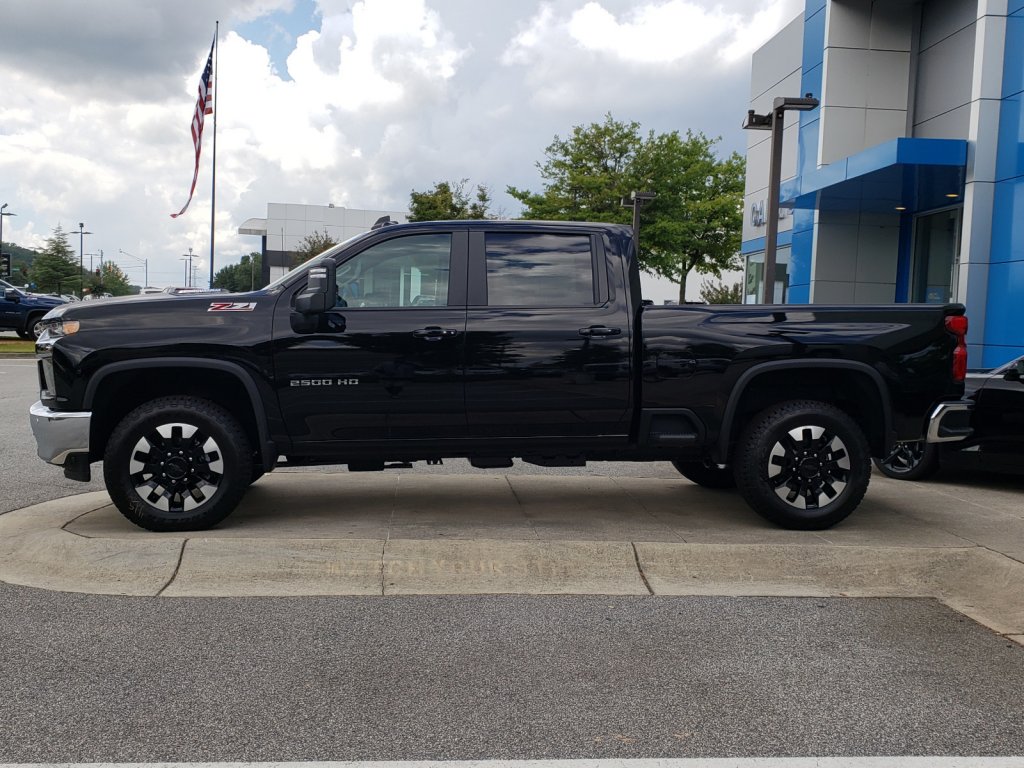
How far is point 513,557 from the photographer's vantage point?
5.46 m

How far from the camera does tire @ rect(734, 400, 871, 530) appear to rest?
20.4 ft

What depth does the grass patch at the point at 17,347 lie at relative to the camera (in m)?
26.2

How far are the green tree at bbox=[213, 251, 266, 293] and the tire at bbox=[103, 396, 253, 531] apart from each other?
316ft

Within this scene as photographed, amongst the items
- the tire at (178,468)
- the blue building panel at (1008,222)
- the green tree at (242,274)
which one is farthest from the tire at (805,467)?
the green tree at (242,274)

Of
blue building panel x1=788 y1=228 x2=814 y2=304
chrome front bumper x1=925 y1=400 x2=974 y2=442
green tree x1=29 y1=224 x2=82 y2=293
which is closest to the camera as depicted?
chrome front bumper x1=925 y1=400 x2=974 y2=442

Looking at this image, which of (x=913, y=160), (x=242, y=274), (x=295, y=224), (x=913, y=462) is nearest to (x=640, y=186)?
(x=913, y=160)

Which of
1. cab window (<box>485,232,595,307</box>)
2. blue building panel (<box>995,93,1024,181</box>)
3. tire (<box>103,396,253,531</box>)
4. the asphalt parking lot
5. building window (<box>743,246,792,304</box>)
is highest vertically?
blue building panel (<box>995,93,1024,181</box>)

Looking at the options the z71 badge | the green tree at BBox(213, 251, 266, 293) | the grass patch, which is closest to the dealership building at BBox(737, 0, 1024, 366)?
the z71 badge

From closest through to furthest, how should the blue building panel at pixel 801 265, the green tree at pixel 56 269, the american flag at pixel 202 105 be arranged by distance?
1. the blue building panel at pixel 801 265
2. the american flag at pixel 202 105
3. the green tree at pixel 56 269

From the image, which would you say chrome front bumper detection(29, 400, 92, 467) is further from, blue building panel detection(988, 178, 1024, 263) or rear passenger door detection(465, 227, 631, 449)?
blue building panel detection(988, 178, 1024, 263)

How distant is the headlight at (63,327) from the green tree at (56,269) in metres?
74.8

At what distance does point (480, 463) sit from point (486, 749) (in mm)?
3195

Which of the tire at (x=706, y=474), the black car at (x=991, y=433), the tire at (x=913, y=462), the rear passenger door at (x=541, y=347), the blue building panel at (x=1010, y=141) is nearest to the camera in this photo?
the rear passenger door at (x=541, y=347)

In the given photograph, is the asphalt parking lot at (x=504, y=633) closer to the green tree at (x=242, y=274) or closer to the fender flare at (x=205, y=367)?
the fender flare at (x=205, y=367)
